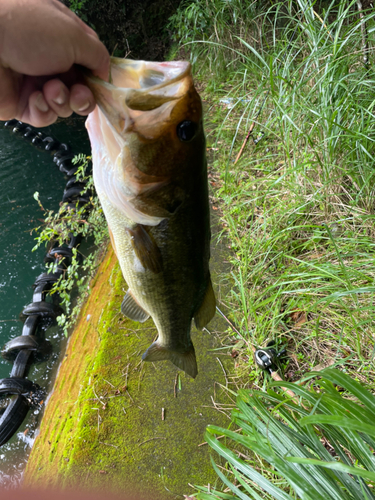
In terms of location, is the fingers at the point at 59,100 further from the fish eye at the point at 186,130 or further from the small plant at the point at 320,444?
the small plant at the point at 320,444

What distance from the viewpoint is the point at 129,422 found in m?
1.95

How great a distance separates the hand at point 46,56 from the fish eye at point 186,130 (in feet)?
0.85

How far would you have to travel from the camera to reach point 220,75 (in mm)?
4613

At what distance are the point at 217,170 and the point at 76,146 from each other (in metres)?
4.74

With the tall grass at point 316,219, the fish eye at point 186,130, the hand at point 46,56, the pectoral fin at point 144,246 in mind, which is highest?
the hand at point 46,56

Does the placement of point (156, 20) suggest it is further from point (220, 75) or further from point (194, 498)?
point (194, 498)

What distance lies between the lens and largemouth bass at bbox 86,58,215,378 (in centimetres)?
90

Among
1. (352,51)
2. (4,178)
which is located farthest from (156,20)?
(352,51)

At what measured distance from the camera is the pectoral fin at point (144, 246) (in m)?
1.09

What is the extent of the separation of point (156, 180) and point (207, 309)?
2.02 ft

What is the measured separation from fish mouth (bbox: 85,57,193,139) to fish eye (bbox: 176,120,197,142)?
0.05 m


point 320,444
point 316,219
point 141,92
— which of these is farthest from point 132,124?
point 316,219

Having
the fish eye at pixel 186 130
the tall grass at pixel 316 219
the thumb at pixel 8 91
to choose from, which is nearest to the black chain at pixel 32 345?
the tall grass at pixel 316 219

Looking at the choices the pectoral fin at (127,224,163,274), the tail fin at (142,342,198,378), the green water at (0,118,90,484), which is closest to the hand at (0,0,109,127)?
the pectoral fin at (127,224,163,274)
